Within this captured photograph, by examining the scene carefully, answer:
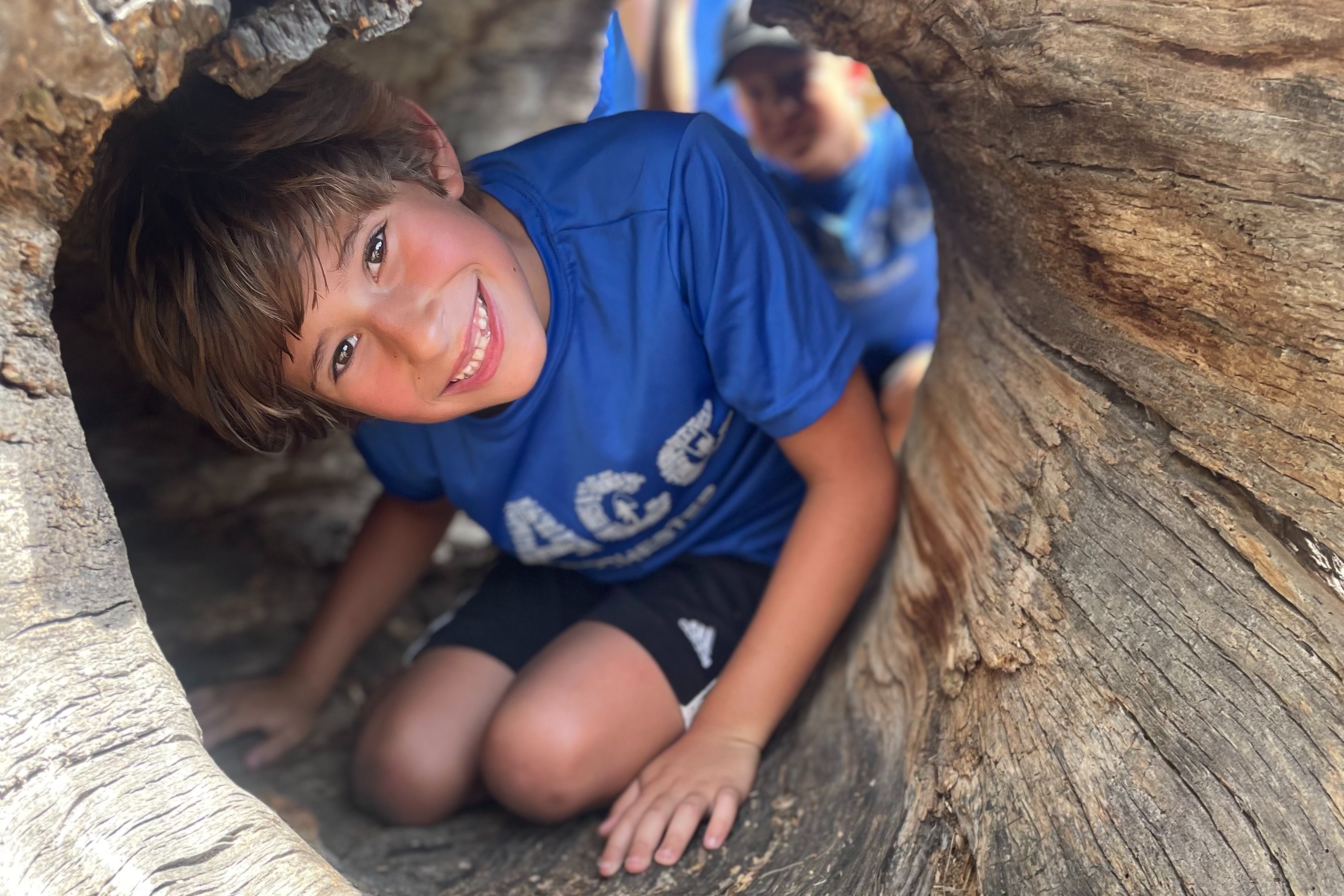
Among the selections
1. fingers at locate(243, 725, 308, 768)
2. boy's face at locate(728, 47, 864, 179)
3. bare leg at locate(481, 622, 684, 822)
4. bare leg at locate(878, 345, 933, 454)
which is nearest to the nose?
bare leg at locate(481, 622, 684, 822)

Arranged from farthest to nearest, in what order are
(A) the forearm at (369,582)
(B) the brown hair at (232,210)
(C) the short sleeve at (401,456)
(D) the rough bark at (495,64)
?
(D) the rough bark at (495,64)
(A) the forearm at (369,582)
(C) the short sleeve at (401,456)
(B) the brown hair at (232,210)

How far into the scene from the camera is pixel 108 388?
222 centimetres

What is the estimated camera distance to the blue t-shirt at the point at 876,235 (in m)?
3.01

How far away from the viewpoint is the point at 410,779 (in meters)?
1.91

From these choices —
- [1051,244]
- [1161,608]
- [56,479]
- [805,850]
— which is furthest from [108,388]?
[1161,608]

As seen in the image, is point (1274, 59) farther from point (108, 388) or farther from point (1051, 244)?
point (108, 388)

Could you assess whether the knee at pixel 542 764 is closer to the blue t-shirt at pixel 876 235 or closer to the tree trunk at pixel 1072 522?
the tree trunk at pixel 1072 522

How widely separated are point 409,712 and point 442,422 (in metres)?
0.59

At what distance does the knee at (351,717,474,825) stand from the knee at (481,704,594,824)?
0.17m

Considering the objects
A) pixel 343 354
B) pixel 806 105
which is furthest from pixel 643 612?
pixel 806 105

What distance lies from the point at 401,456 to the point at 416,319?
60 centimetres

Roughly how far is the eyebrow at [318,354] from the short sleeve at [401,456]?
0.41 meters

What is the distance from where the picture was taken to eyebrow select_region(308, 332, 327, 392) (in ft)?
4.59

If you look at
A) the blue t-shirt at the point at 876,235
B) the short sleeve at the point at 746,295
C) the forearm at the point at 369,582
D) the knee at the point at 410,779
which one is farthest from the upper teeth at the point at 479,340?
the blue t-shirt at the point at 876,235
